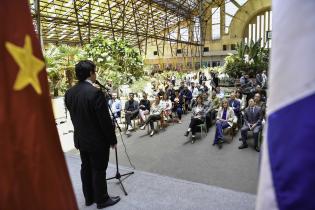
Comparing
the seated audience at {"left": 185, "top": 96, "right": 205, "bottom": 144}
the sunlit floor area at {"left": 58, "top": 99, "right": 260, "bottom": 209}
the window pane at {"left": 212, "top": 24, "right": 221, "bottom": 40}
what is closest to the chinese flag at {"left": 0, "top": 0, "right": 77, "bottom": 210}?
the sunlit floor area at {"left": 58, "top": 99, "right": 260, "bottom": 209}

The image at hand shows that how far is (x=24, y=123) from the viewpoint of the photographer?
3.01ft

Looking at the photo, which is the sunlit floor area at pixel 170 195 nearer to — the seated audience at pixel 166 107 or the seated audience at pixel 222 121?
the seated audience at pixel 222 121

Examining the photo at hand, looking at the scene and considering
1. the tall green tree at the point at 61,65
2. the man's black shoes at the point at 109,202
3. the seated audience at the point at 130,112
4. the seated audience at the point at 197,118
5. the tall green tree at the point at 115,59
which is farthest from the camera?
the tall green tree at the point at 115,59

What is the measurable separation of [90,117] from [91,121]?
5 cm

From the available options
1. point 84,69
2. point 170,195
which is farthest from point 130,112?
point 84,69

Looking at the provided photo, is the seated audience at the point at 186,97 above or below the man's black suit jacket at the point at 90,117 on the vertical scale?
below

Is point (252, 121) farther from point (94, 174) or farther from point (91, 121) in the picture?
point (91, 121)

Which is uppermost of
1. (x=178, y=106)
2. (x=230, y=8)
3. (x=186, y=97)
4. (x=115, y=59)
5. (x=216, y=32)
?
(x=230, y=8)

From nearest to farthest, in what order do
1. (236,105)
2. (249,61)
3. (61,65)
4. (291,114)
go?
(291,114) → (236,105) → (61,65) → (249,61)

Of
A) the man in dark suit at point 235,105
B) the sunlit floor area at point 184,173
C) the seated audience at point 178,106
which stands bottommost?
the sunlit floor area at point 184,173

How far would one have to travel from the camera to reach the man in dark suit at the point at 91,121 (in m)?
2.96

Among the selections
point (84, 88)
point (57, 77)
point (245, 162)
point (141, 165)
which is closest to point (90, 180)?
point (84, 88)

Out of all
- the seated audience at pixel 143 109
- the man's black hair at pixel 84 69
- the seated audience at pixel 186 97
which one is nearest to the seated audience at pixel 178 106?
the seated audience at pixel 186 97

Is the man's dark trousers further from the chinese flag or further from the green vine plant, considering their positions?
the green vine plant
